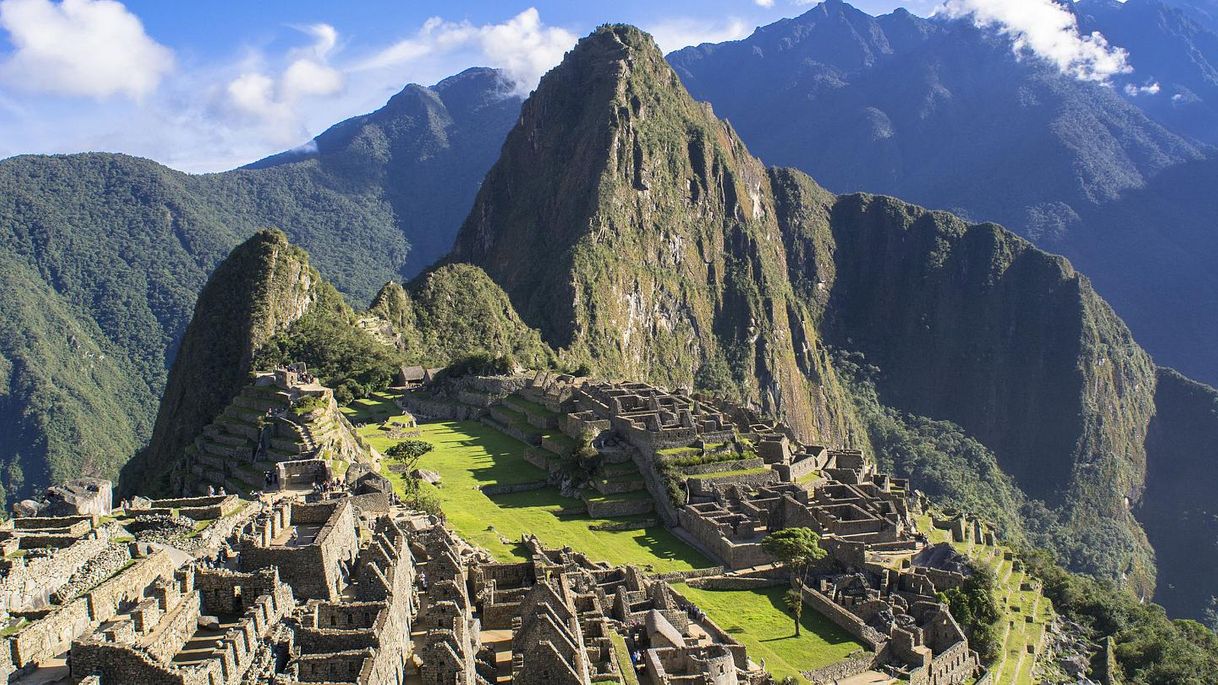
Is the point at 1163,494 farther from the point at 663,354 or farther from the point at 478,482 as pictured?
the point at 478,482

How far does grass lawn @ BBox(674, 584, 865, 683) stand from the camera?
115 feet

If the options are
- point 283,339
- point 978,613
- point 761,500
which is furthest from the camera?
point 283,339

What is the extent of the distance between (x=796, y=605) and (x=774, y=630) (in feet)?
4.66

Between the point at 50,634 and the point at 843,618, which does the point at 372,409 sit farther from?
the point at 50,634

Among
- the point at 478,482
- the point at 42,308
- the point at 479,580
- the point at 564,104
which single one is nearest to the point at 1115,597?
the point at 478,482

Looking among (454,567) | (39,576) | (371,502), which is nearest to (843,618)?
(371,502)

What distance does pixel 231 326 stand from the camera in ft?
314

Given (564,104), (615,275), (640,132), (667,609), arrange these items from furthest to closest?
1. (564,104)
2. (640,132)
3. (615,275)
4. (667,609)

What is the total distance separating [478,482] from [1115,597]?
4065cm

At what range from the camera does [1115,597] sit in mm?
64875

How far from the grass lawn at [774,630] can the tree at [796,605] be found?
0.59 feet

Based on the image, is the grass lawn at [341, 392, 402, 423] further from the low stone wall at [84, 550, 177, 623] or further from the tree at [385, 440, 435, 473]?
the low stone wall at [84, 550, 177, 623]

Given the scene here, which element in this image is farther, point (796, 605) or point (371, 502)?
point (796, 605)

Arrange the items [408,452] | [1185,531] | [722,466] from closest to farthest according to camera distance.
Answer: [722,466] → [408,452] → [1185,531]
